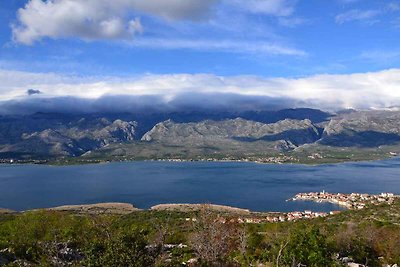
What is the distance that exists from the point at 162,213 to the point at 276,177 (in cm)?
7917

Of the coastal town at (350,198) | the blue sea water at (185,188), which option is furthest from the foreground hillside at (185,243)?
the blue sea water at (185,188)

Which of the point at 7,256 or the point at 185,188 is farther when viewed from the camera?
the point at 185,188

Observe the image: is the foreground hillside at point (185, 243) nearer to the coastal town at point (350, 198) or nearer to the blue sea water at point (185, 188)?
the coastal town at point (350, 198)

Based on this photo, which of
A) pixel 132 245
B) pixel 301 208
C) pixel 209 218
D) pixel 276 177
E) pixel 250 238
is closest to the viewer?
pixel 132 245

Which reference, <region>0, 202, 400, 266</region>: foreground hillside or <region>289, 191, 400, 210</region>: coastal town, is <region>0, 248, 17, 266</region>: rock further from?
<region>289, 191, 400, 210</region>: coastal town

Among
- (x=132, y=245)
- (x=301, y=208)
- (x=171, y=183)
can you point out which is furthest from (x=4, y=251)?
(x=171, y=183)

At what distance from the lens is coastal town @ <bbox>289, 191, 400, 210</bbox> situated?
8128 centimetres

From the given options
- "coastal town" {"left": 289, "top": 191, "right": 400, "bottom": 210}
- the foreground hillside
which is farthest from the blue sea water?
the foreground hillside

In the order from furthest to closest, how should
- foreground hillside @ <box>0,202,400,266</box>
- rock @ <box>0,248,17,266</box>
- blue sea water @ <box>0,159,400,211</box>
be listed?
1. blue sea water @ <box>0,159,400,211</box>
2. rock @ <box>0,248,17,266</box>
3. foreground hillside @ <box>0,202,400,266</box>

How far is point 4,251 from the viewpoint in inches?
903

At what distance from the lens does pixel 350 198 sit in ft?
299

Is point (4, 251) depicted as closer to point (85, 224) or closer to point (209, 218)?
point (85, 224)

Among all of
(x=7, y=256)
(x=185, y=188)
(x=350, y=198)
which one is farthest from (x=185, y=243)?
(x=185, y=188)

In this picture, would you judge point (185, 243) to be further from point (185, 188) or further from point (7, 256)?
point (185, 188)
